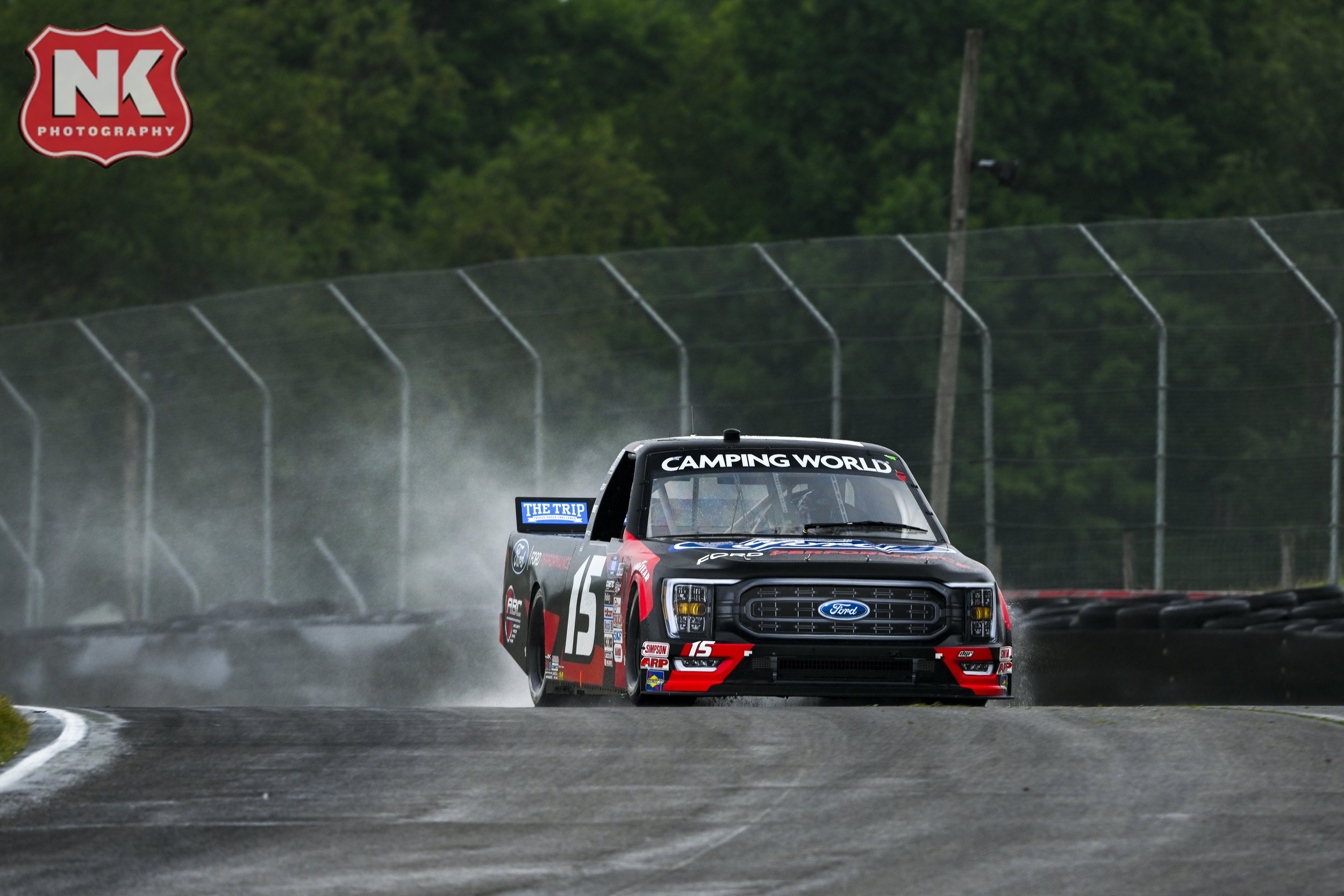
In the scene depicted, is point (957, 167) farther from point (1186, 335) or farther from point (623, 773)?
point (623, 773)

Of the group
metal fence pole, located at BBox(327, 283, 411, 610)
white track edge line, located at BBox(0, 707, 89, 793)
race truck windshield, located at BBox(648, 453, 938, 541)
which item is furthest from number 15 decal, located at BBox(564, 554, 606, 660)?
metal fence pole, located at BBox(327, 283, 411, 610)

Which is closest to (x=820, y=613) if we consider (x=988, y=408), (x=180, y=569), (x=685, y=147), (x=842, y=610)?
(x=842, y=610)

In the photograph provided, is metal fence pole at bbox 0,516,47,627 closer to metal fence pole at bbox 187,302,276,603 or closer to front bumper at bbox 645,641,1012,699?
metal fence pole at bbox 187,302,276,603

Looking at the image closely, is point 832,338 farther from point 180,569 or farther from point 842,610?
point 842,610

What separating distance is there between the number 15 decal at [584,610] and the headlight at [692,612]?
1087 mm

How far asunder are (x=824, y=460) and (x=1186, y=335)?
12404mm

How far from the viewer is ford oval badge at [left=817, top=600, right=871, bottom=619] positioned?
36.4 feet

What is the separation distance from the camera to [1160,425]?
78.7ft

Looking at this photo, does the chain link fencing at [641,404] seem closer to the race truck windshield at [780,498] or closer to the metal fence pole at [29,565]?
the metal fence pole at [29,565]

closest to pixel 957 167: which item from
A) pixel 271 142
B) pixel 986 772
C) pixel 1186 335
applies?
pixel 1186 335

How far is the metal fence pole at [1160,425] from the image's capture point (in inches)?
918

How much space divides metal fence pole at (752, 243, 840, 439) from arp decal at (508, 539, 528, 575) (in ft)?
35.8

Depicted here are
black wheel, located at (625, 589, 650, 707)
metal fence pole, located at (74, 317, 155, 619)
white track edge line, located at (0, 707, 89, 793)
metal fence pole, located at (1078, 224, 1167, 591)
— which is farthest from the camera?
metal fence pole, located at (74, 317, 155, 619)

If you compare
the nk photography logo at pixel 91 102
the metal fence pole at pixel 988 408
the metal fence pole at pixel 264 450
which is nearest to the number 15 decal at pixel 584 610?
the nk photography logo at pixel 91 102
